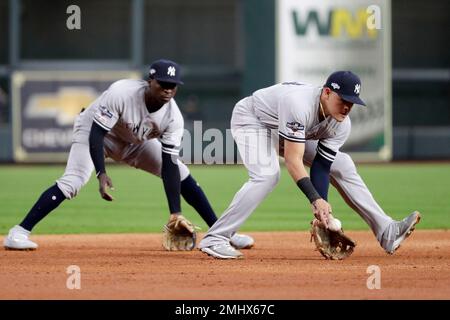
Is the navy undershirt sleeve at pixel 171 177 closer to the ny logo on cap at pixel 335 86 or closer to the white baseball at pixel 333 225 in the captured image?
the white baseball at pixel 333 225

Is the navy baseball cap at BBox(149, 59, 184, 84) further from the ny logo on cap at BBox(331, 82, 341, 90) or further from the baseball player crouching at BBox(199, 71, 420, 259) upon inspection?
the ny logo on cap at BBox(331, 82, 341, 90)

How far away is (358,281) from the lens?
6.20 metres

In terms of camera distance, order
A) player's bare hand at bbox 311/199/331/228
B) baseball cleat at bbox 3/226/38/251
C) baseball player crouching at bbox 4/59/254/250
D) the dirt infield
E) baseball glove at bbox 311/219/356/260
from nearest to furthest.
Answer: the dirt infield < player's bare hand at bbox 311/199/331/228 < baseball glove at bbox 311/219/356/260 < baseball player crouching at bbox 4/59/254/250 < baseball cleat at bbox 3/226/38/251

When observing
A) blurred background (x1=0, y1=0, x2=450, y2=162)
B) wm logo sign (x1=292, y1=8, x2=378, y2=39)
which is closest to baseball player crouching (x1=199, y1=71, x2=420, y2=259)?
blurred background (x1=0, y1=0, x2=450, y2=162)

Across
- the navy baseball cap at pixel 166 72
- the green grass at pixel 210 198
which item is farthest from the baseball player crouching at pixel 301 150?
the green grass at pixel 210 198

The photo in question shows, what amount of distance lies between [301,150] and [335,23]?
1570cm

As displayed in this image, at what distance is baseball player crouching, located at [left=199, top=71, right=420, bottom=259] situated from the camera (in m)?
6.78

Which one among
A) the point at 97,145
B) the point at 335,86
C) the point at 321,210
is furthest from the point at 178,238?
the point at 335,86

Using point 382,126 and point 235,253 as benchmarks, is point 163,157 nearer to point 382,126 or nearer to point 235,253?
point 235,253

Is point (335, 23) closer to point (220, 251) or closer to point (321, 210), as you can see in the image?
point (220, 251)

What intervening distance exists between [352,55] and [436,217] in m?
11.4

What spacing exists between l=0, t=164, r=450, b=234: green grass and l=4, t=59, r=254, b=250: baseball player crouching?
7.24 feet

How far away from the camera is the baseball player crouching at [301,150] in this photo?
678 centimetres

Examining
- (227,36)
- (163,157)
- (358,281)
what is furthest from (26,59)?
(358,281)
